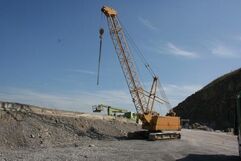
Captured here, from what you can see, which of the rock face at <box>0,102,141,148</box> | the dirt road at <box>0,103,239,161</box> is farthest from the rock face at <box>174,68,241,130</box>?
the dirt road at <box>0,103,239,161</box>

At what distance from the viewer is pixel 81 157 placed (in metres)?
22.0

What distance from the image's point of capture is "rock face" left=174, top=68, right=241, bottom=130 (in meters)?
99.3

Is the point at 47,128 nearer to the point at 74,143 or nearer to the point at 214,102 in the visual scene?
the point at 74,143

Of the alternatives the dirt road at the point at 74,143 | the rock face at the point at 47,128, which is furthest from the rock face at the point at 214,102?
the dirt road at the point at 74,143

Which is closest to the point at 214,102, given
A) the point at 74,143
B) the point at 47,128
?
the point at 47,128

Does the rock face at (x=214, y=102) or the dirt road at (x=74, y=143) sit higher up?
the rock face at (x=214, y=102)

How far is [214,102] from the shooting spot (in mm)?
105000

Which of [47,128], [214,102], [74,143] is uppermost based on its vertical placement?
[214,102]

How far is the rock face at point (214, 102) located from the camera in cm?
9931

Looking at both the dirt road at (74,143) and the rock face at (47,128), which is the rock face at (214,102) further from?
the dirt road at (74,143)

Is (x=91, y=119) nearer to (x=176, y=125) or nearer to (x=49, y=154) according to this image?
(x=176, y=125)

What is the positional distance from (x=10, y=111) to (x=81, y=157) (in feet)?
44.1

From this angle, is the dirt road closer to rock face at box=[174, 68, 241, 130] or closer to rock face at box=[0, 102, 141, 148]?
rock face at box=[0, 102, 141, 148]

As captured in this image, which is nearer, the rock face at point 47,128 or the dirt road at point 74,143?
the dirt road at point 74,143
